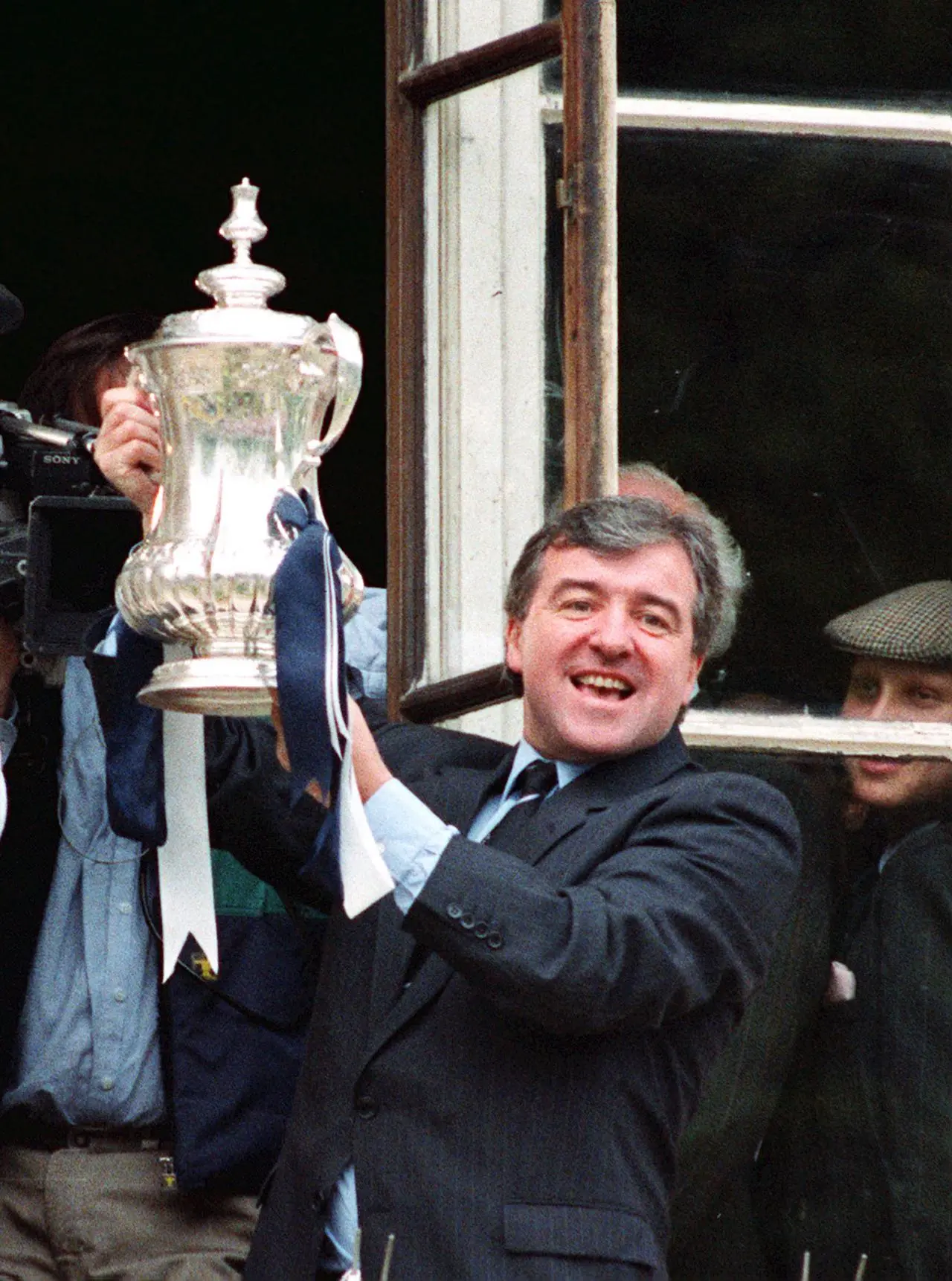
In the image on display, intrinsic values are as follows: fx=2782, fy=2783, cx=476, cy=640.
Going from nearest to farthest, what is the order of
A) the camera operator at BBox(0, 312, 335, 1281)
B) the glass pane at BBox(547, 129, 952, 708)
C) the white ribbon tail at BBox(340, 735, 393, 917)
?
the white ribbon tail at BBox(340, 735, 393, 917) → the camera operator at BBox(0, 312, 335, 1281) → the glass pane at BBox(547, 129, 952, 708)

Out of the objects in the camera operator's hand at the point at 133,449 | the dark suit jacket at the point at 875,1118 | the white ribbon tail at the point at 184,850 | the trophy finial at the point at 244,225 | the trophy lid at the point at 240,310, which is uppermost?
the trophy finial at the point at 244,225

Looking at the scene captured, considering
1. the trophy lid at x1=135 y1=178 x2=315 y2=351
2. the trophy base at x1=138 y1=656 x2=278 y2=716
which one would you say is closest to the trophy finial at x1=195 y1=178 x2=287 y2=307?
the trophy lid at x1=135 y1=178 x2=315 y2=351

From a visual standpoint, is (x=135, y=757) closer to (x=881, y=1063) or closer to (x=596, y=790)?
(x=596, y=790)

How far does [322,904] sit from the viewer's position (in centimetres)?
323

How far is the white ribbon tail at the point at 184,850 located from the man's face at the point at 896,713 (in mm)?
1170

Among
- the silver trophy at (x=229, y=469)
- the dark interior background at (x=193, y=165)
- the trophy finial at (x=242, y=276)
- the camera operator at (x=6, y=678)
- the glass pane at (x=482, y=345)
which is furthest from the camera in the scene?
the dark interior background at (x=193, y=165)

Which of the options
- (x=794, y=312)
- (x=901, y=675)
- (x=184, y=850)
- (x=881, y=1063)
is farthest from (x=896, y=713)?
(x=184, y=850)

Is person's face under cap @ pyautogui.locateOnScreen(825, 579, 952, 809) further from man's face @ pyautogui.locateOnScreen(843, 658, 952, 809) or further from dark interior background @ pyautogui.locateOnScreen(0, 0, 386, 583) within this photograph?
dark interior background @ pyautogui.locateOnScreen(0, 0, 386, 583)

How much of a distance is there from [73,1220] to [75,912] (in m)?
0.36

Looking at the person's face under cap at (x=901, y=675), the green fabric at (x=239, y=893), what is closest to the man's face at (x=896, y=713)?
the person's face under cap at (x=901, y=675)

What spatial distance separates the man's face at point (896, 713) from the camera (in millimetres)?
3859

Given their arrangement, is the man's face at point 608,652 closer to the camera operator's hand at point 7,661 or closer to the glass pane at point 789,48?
the camera operator's hand at point 7,661

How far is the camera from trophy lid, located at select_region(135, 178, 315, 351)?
285 centimetres

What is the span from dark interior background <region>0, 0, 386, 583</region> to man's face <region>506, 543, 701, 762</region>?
2.65m
